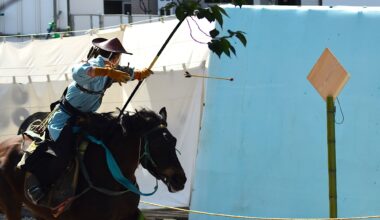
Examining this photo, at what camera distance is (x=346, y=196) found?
22.8 ft

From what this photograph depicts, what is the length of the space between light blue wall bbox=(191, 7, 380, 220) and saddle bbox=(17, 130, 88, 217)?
8.78 feet

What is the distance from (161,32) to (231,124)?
1.81m

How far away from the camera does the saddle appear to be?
4.70m

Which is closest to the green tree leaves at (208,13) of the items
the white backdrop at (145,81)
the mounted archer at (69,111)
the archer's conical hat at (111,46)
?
the mounted archer at (69,111)

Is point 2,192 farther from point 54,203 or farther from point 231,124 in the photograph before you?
point 231,124

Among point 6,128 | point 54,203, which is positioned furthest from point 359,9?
point 6,128

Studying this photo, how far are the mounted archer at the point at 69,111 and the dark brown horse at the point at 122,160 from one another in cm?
13

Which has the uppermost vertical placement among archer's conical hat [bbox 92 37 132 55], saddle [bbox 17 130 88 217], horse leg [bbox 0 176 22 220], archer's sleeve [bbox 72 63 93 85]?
archer's conical hat [bbox 92 37 132 55]

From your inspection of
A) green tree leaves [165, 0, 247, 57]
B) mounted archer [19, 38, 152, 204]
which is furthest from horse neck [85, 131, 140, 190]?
green tree leaves [165, 0, 247, 57]

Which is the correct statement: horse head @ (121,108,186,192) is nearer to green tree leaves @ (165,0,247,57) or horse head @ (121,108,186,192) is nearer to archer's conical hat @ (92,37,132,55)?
archer's conical hat @ (92,37,132,55)

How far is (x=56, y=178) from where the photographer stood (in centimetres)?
479

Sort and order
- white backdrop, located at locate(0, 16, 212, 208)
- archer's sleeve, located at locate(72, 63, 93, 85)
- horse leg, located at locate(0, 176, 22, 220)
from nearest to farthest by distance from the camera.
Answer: archer's sleeve, located at locate(72, 63, 93, 85) < horse leg, located at locate(0, 176, 22, 220) < white backdrop, located at locate(0, 16, 212, 208)

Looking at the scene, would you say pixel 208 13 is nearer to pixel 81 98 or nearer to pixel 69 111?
pixel 81 98

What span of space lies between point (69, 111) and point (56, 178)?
543mm
